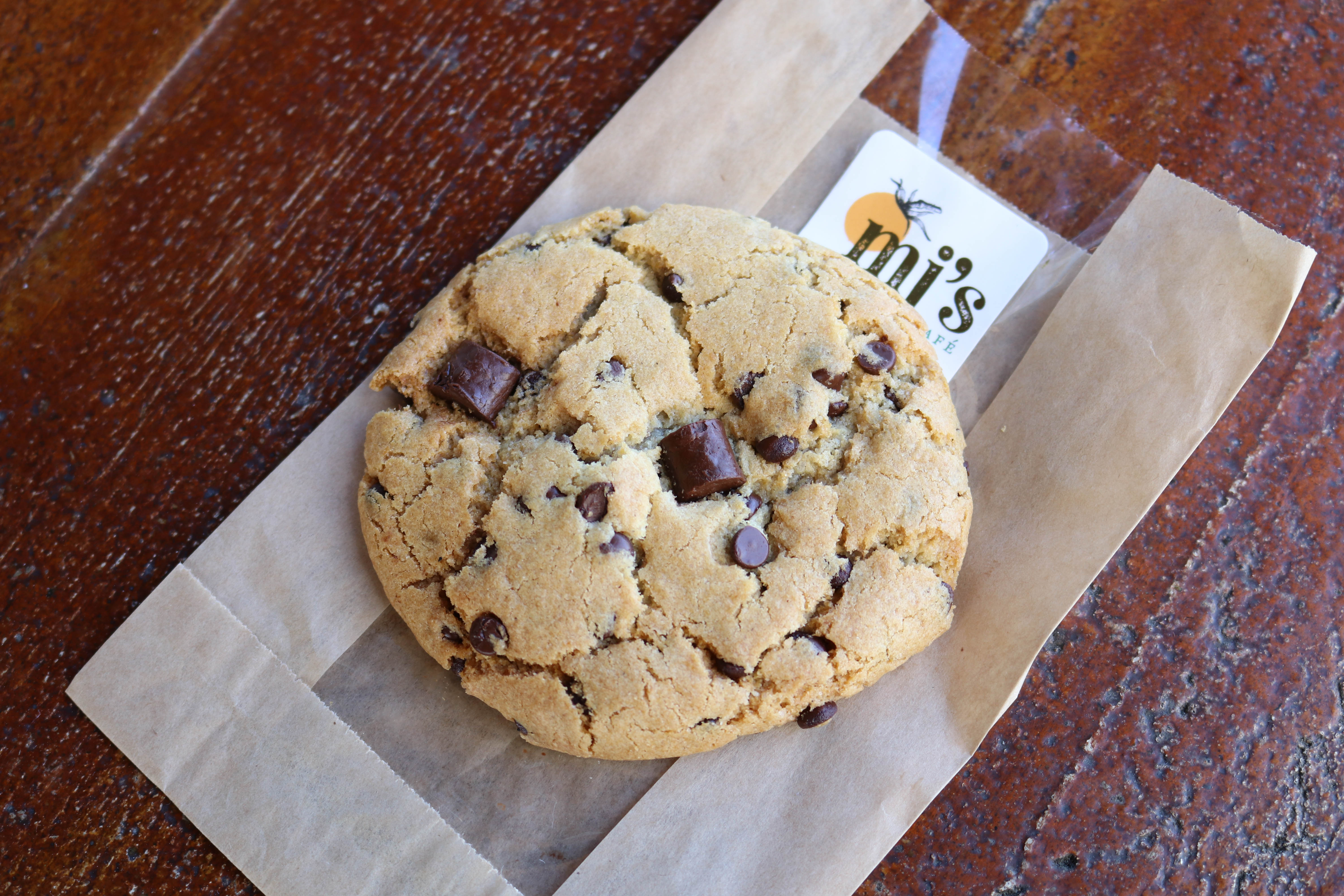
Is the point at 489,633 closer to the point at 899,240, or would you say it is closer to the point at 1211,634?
the point at 899,240

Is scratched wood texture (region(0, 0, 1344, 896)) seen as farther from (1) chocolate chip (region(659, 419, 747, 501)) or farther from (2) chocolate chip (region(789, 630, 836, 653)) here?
(1) chocolate chip (region(659, 419, 747, 501))

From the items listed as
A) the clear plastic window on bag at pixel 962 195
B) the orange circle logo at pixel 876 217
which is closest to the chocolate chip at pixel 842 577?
the clear plastic window on bag at pixel 962 195

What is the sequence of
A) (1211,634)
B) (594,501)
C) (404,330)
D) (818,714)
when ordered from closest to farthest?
(594,501) → (818,714) → (1211,634) → (404,330)

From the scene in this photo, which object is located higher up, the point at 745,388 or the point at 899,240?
the point at 899,240

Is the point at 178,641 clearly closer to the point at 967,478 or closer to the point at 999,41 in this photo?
the point at 967,478

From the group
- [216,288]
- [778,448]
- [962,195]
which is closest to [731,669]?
[778,448]

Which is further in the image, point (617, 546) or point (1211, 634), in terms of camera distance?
Result: point (1211, 634)
